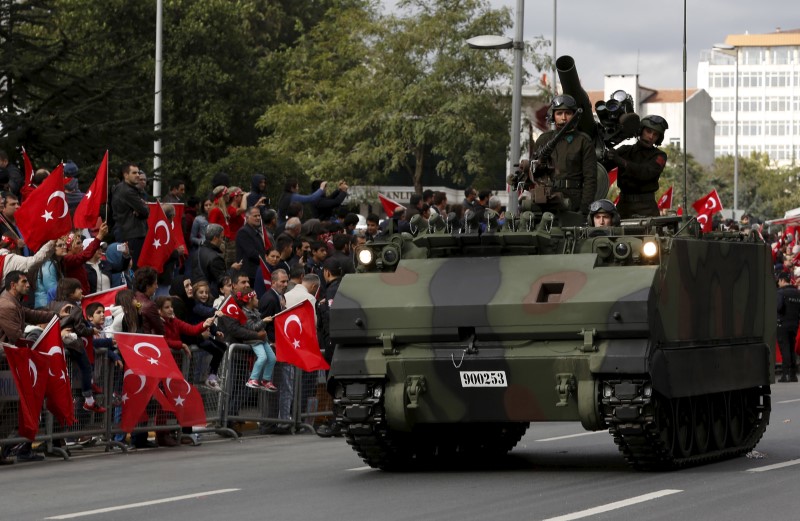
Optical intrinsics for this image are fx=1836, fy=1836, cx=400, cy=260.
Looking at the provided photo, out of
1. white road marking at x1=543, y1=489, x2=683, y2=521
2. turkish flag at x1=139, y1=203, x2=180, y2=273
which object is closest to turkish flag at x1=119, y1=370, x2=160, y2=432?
turkish flag at x1=139, y1=203, x2=180, y2=273

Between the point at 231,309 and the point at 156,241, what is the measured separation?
4.53ft

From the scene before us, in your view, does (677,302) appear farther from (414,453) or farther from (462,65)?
(462,65)

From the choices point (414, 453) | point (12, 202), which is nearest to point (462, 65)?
point (12, 202)

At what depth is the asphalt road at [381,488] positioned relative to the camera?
12.3 metres

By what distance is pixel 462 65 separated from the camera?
55.9 m

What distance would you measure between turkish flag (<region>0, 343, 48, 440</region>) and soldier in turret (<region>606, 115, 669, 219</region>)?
5646 millimetres

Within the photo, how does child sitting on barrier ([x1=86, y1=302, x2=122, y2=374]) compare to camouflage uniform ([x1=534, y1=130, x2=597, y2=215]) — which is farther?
child sitting on barrier ([x1=86, y1=302, x2=122, y2=374])

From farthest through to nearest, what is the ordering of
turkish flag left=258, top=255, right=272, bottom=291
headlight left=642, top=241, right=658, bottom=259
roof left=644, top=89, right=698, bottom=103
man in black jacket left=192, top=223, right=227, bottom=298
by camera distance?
roof left=644, top=89, right=698, bottom=103 < turkish flag left=258, top=255, right=272, bottom=291 < man in black jacket left=192, top=223, right=227, bottom=298 < headlight left=642, top=241, right=658, bottom=259

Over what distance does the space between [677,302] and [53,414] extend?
19.4 feet

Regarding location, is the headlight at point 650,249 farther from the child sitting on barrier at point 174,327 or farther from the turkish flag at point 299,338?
the turkish flag at point 299,338

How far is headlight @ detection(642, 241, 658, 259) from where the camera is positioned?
574 inches

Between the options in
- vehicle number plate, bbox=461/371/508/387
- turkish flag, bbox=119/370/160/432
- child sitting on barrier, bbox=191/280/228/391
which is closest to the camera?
vehicle number plate, bbox=461/371/508/387

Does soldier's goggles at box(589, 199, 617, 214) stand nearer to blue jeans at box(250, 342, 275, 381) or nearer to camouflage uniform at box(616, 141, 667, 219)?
camouflage uniform at box(616, 141, 667, 219)

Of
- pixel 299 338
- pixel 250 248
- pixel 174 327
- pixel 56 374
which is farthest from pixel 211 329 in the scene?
pixel 56 374
